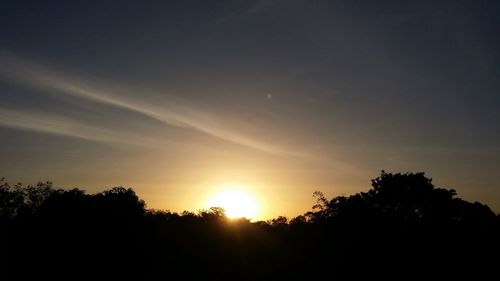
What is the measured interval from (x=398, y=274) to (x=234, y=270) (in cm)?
1925

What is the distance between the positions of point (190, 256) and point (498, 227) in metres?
47.5

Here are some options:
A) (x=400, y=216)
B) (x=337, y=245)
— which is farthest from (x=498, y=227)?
(x=337, y=245)

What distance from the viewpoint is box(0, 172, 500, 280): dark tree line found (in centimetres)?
4541

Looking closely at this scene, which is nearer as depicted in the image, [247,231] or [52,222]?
[52,222]

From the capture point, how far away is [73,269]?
4484cm

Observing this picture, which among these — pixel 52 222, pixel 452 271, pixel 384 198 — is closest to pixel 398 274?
pixel 452 271

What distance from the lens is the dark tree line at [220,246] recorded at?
45.4m

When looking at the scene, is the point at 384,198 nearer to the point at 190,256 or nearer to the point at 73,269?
the point at 190,256

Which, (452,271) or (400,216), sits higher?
(400,216)

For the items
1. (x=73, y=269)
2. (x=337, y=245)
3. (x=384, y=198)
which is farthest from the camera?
(x=384, y=198)

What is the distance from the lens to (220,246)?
48812 millimetres

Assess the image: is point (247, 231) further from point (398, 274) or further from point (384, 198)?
point (384, 198)

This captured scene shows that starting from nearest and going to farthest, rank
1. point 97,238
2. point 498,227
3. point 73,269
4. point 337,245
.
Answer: point 73,269 < point 97,238 < point 337,245 < point 498,227

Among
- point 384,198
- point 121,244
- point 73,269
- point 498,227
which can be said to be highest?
point 384,198
